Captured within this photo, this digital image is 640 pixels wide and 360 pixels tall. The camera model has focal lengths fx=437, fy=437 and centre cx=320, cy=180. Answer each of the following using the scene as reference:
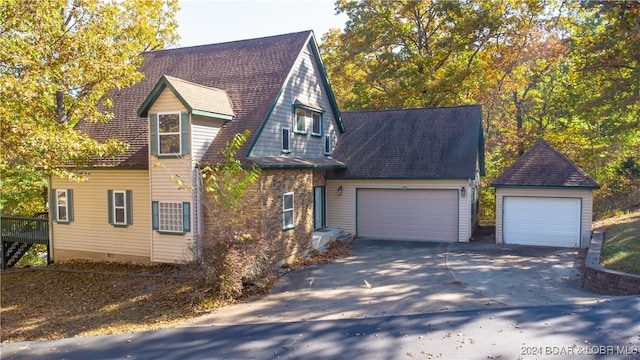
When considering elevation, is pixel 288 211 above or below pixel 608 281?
above

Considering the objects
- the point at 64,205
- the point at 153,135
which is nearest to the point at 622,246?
the point at 153,135

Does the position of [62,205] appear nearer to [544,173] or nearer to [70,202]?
[70,202]

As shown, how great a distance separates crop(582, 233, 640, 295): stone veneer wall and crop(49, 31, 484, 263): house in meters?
6.74

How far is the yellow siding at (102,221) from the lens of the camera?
1489 cm

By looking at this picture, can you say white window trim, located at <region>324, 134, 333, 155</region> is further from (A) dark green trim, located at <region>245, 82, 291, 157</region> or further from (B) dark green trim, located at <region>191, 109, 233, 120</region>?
(B) dark green trim, located at <region>191, 109, 233, 120</region>

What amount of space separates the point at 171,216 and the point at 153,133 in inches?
105

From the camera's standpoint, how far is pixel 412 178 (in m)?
18.0

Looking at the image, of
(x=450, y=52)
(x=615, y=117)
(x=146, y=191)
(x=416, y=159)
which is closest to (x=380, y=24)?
(x=450, y=52)

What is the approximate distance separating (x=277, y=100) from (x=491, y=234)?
11407mm

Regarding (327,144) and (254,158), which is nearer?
(254,158)

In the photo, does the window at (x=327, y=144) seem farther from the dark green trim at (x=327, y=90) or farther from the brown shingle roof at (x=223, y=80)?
the brown shingle roof at (x=223, y=80)

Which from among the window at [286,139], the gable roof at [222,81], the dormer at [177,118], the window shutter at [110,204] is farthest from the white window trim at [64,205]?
the window at [286,139]

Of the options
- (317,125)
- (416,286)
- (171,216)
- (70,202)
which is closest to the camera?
(416,286)

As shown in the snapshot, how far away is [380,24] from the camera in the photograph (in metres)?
26.8
